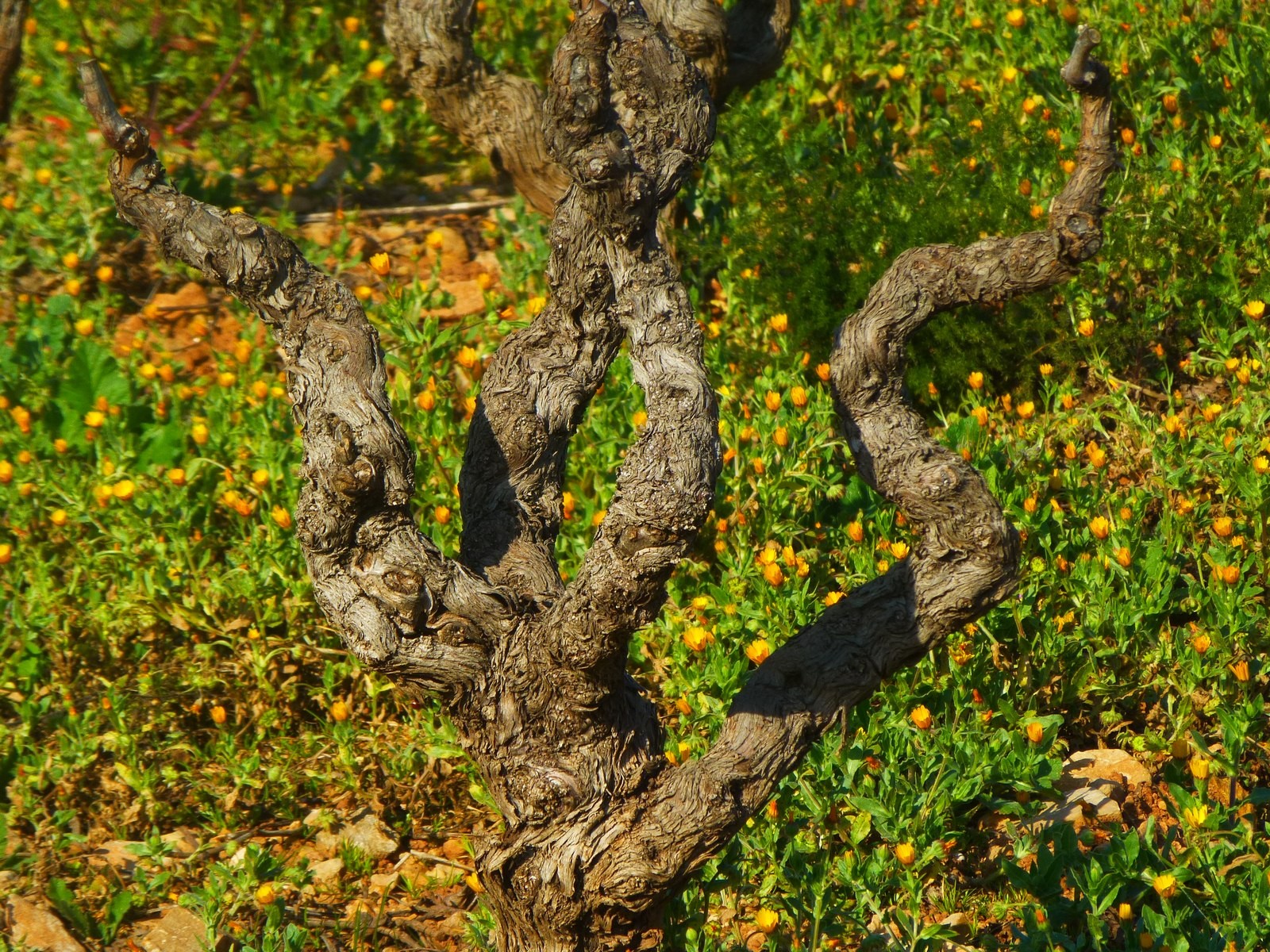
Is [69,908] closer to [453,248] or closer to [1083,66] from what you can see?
[1083,66]

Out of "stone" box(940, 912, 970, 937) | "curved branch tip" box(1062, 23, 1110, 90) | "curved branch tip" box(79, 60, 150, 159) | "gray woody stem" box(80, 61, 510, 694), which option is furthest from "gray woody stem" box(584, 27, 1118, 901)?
"curved branch tip" box(79, 60, 150, 159)

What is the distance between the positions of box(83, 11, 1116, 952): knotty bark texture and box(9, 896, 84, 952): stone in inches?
51.6

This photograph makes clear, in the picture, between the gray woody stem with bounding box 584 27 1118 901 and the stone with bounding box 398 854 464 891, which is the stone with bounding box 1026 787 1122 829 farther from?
the stone with bounding box 398 854 464 891

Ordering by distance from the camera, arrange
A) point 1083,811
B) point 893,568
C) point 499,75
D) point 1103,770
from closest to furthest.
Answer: point 893,568, point 1083,811, point 1103,770, point 499,75

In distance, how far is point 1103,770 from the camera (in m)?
3.47

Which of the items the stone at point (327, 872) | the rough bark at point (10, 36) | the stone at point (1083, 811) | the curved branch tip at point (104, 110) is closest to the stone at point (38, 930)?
the stone at point (327, 872)

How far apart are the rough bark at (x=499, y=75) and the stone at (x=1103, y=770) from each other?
8.55 feet

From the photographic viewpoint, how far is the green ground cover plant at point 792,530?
309 centimetres

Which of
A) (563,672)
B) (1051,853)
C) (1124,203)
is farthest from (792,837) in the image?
(1124,203)

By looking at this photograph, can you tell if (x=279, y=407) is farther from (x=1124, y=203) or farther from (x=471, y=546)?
(x=1124, y=203)

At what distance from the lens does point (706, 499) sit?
2139 mm

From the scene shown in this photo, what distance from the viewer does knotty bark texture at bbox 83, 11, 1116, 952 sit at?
245 centimetres

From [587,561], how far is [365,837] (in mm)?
1753

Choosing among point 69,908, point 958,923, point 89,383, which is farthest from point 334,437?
point 89,383
